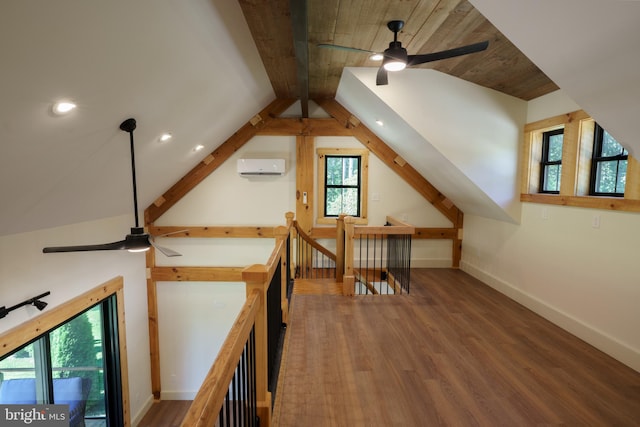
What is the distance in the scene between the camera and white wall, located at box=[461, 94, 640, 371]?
260 centimetres

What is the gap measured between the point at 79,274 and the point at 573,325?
5.48 m

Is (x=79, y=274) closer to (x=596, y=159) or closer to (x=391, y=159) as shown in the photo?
(x=391, y=159)

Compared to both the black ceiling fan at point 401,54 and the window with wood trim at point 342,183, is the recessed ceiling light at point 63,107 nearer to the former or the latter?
the black ceiling fan at point 401,54

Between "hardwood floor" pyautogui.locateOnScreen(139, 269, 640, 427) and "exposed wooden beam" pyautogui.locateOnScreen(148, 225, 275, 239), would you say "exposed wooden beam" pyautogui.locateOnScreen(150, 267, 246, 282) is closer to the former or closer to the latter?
"exposed wooden beam" pyautogui.locateOnScreen(148, 225, 275, 239)

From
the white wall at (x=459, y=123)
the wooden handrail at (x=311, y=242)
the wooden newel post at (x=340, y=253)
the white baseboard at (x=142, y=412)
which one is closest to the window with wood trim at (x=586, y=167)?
the white wall at (x=459, y=123)

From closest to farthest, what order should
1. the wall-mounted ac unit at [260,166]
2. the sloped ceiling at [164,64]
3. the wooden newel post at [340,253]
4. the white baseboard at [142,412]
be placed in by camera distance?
the sloped ceiling at [164,64] < the wooden newel post at [340,253] < the white baseboard at [142,412] < the wall-mounted ac unit at [260,166]

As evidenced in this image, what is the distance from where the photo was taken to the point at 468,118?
146 inches

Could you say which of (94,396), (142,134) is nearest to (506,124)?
(142,134)

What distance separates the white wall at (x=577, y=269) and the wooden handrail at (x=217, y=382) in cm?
317

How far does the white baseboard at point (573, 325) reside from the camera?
2.58 meters

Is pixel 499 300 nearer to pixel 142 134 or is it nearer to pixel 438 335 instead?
pixel 438 335

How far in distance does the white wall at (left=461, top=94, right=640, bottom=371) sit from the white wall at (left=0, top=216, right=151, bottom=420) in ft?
17.7

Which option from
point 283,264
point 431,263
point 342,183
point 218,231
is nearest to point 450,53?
point 283,264

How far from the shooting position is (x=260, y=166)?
5305mm
